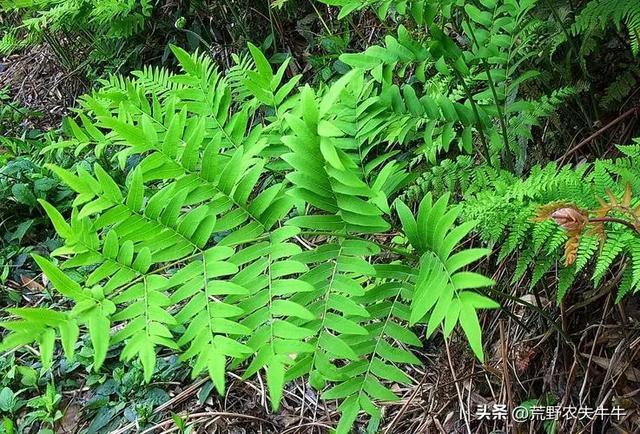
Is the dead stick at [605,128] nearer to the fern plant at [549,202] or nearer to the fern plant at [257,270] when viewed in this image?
the fern plant at [549,202]

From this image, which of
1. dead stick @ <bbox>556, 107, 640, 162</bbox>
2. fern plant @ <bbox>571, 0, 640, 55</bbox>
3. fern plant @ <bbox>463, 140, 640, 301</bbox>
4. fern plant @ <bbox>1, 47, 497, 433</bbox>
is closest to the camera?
fern plant @ <bbox>1, 47, 497, 433</bbox>

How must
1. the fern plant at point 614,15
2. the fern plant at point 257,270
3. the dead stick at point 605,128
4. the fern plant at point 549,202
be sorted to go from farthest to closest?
the dead stick at point 605,128 < the fern plant at point 614,15 < the fern plant at point 549,202 < the fern plant at point 257,270

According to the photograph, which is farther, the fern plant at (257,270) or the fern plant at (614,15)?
the fern plant at (614,15)

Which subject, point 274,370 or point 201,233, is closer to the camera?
point 274,370

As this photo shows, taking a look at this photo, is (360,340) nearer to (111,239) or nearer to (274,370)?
(274,370)

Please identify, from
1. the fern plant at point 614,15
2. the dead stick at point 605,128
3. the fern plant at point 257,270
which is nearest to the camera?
the fern plant at point 257,270

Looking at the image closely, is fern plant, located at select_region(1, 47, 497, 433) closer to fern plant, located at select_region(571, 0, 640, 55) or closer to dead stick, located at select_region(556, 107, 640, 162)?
fern plant, located at select_region(571, 0, 640, 55)

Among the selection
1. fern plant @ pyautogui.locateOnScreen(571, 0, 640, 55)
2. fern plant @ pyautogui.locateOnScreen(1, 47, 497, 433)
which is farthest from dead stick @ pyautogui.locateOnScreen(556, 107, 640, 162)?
fern plant @ pyautogui.locateOnScreen(1, 47, 497, 433)

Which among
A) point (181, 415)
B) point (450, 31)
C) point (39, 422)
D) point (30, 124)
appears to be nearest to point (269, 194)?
point (181, 415)

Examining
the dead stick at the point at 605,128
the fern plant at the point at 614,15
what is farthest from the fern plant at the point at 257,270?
the dead stick at the point at 605,128

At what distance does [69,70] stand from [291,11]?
1732mm

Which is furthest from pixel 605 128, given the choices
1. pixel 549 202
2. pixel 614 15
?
pixel 549 202

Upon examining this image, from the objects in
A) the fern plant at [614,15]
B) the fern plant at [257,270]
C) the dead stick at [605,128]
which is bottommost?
the dead stick at [605,128]

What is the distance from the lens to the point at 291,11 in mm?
3611
